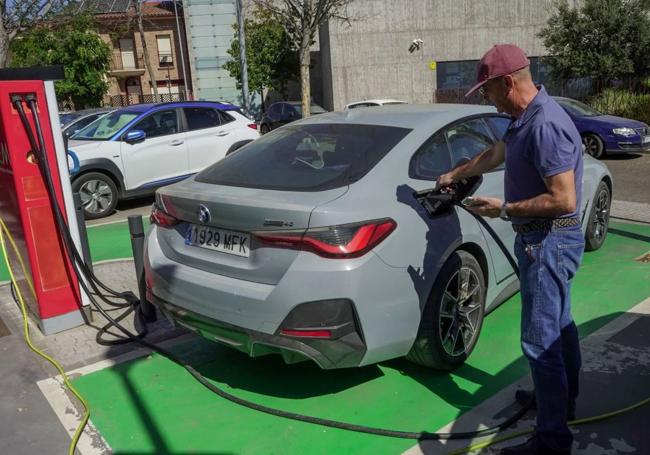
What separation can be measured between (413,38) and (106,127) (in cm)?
2318

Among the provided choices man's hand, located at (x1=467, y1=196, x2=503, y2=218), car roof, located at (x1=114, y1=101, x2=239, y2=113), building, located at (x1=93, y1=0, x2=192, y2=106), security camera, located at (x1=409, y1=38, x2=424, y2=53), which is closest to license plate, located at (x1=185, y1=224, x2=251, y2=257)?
man's hand, located at (x1=467, y1=196, x2=503, y2=218)

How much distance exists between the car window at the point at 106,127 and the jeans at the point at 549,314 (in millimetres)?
8179

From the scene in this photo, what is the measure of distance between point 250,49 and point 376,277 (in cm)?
3067

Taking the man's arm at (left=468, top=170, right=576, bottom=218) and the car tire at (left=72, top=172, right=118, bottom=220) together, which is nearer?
the man's arm at (left=468, top=170, right=576, bottom=218)

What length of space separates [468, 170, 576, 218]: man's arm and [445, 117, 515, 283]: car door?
1296 millimetres

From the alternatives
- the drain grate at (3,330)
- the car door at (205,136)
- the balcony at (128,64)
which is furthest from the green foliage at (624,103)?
the balcony at (128,64)

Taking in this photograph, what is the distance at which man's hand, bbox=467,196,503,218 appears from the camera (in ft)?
8.80

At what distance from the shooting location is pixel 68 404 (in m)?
3.57

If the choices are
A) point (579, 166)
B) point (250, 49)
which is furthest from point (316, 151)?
point (250, 49)

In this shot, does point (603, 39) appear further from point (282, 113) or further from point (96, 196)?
point (96, 196)

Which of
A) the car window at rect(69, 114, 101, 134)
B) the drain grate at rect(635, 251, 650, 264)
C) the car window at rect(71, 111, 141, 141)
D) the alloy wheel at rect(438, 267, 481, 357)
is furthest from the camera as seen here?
the car window at rect(69, 114, 101, 134)

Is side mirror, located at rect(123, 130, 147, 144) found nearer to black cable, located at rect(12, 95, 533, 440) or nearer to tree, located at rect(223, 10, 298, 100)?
black cable, located at rect(12, 95, 533, 440)

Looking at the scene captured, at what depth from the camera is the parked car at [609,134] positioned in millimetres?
12719

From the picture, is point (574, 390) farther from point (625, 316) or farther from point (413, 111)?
point (413, 111)
